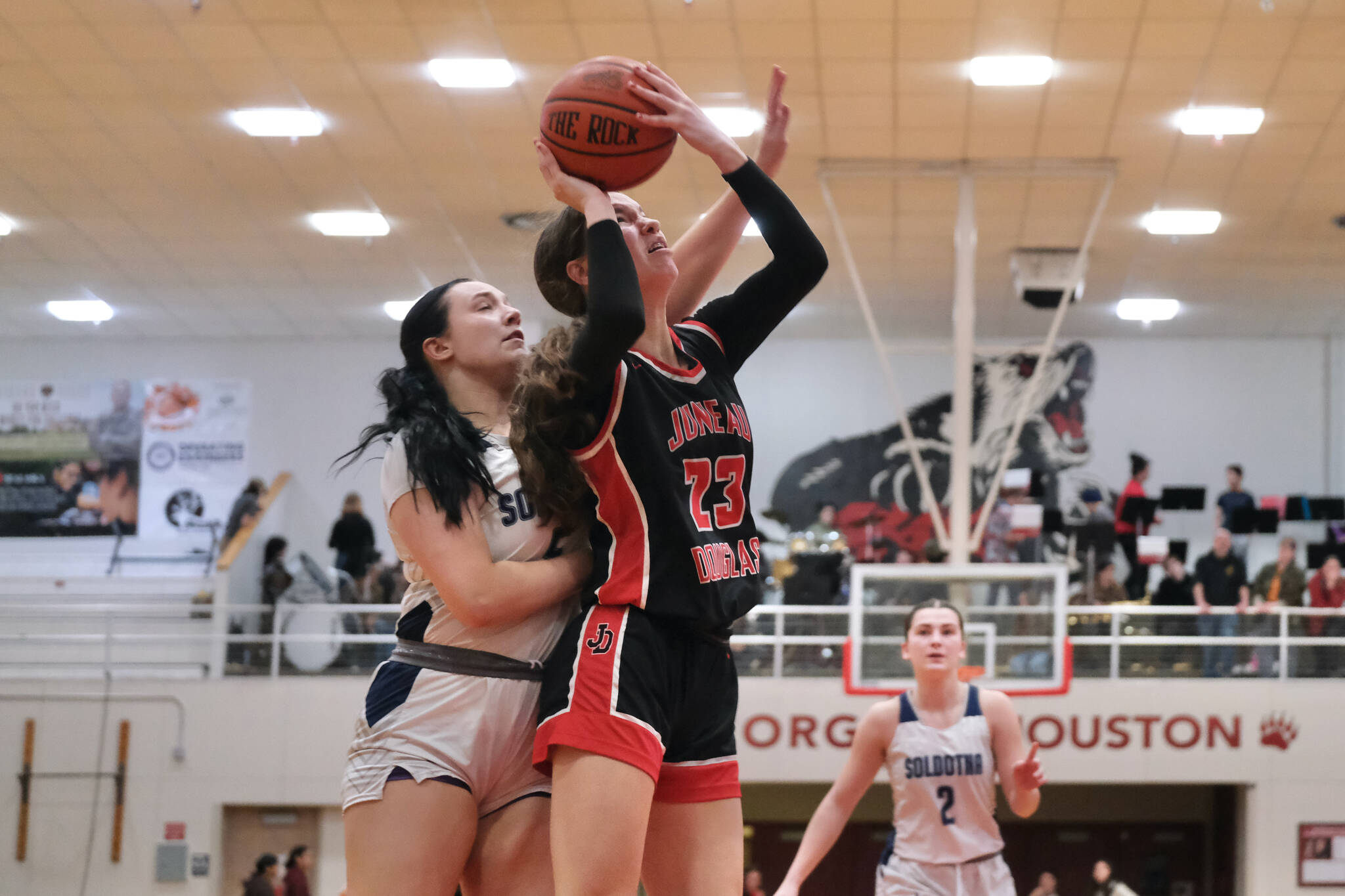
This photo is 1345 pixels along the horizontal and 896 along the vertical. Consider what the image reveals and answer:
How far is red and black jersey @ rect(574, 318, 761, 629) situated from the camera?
2.65m

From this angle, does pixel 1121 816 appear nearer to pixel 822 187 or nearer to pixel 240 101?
pixel 822 187

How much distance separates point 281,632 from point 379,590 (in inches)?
40.9

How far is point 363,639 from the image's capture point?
45.4 ft

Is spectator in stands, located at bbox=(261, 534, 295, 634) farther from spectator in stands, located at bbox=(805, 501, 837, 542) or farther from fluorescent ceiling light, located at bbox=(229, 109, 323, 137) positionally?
spectator in stands, located at bbox=(805, 501, 837, 542)

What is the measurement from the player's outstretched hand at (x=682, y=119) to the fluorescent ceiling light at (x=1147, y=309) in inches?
620

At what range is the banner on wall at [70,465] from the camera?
A: 20.0m

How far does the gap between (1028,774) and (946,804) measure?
0.52 meters

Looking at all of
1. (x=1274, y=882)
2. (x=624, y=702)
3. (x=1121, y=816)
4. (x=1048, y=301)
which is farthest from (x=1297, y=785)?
(x=624, y=702)

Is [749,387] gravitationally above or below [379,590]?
above

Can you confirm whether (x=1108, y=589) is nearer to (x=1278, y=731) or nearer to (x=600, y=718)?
(x=1278, y=731)

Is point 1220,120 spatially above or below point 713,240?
above

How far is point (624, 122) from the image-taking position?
2.87 metres

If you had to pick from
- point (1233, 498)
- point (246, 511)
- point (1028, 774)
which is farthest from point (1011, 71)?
point (246, 511)

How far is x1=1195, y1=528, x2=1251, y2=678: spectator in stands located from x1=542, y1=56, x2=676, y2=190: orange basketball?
1165cm
